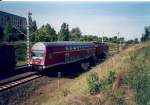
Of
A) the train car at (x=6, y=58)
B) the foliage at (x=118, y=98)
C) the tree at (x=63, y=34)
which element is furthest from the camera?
the tree at (x=63, y=34)

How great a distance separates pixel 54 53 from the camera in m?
27.4

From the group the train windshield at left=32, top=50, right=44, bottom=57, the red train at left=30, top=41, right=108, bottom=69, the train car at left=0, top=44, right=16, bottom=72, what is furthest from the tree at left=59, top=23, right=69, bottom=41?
the train windshield at left=32, top=50, right=44, bottom=57

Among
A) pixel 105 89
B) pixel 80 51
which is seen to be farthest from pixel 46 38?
pixel 105 89

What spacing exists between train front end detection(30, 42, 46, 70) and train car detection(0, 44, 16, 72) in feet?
11.2

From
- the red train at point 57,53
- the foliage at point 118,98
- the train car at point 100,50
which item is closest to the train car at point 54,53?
the red train at point 57,53

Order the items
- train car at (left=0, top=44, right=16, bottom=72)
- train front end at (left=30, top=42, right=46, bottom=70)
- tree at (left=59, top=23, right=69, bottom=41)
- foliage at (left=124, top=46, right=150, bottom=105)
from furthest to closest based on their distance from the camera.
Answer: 1. tree at (left=59, top=23, right=69, bottom=41)
2. train car at (left=0, top=44, right=16, bottom=72)
3. train front end at (left=30, top=42, right=46, bottom=70)
4. foliage at (left=124, top=46, right=150, bottom=105)

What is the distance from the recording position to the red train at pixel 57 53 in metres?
26.0

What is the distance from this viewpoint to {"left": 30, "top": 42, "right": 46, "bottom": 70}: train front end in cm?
2595

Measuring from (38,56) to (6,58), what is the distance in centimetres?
437

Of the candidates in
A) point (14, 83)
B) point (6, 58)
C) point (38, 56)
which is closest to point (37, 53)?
point (38, 56)

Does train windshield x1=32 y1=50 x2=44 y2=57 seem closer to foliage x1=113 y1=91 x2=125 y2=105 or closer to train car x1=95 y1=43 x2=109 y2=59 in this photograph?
foliage x1=113 y1=91 x2=125 y2=105

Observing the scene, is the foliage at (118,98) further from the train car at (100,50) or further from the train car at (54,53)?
the train car at (100,50)

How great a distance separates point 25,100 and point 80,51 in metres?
17.6

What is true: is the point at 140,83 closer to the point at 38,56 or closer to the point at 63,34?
the point at 38,56
